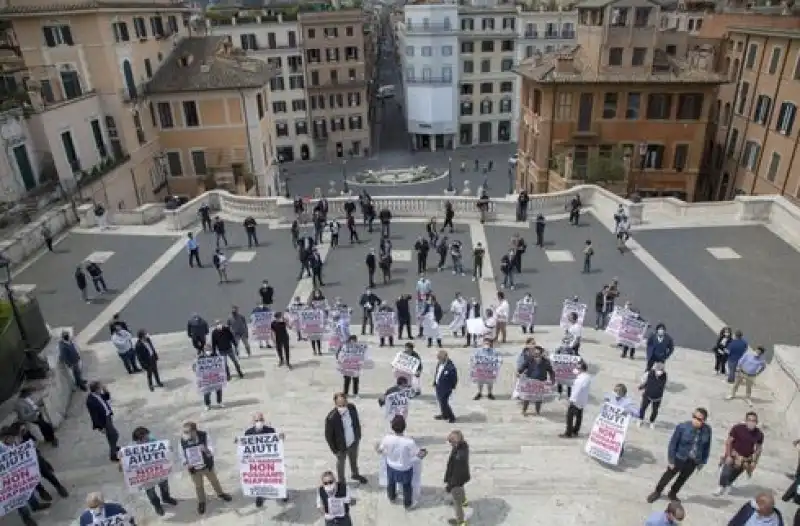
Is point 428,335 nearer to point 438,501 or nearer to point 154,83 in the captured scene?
point 438,501

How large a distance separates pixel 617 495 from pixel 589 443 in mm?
1197

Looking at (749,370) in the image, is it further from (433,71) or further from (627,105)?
(433,71)

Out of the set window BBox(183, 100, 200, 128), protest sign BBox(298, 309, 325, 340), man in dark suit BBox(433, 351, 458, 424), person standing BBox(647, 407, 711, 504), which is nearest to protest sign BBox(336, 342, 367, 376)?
man in dark suit BBox(433, 351, 458, 424)

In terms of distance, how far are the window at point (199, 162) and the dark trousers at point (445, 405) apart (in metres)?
37.6

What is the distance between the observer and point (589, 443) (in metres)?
12.4

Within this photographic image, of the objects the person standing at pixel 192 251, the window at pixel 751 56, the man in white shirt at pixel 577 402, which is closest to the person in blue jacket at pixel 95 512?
the man in white shirt at pixel 577 402

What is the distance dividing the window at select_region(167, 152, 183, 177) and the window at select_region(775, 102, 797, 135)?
140 feet

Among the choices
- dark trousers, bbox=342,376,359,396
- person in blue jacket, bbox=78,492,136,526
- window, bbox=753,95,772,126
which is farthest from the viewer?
window, bbox=753,95,772,126

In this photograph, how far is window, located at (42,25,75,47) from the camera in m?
39.9

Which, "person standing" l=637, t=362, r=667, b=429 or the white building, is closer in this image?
"person standing" l=637, t=362, r=667, b=429

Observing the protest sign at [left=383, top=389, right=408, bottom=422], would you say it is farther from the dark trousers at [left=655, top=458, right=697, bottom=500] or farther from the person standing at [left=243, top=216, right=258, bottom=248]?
the person standing at [left=243, top=216, right=258, bottom=248]

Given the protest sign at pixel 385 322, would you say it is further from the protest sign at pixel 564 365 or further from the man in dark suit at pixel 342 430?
the man in dark suit at pixel 342 430

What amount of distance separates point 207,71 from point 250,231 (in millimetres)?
22641

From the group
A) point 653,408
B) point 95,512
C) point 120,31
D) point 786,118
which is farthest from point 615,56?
point 95,512
